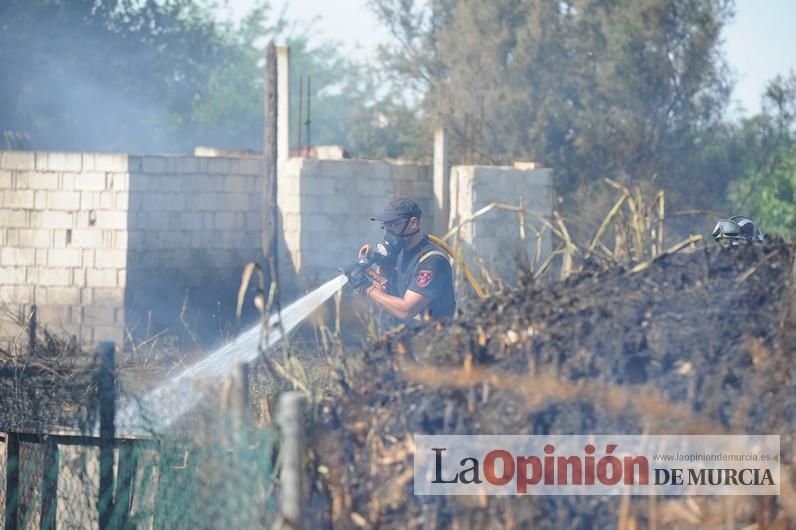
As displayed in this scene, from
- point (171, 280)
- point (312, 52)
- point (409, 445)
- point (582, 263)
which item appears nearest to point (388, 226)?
point (582, 263)

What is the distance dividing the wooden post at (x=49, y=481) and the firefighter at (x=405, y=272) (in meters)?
2.10

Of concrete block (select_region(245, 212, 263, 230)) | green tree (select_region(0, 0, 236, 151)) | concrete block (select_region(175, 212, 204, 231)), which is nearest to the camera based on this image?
concrete block (select_region(175, 212, 204, 231))

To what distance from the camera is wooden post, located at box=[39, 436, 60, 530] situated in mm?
3975

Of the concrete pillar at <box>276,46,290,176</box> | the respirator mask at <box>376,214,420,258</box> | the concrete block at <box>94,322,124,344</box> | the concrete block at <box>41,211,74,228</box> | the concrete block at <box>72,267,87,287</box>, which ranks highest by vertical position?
the concrete pillar at <box>276,46,290,176</box>

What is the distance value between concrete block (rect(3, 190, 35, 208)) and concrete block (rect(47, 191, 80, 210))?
20cm

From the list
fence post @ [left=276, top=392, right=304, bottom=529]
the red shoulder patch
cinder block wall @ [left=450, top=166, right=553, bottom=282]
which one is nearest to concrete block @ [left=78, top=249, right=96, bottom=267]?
cinder block wall @ [left=450, top=166, right=553, bottom=282]

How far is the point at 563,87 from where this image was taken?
21453 mm

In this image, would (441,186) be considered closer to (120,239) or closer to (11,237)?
(120,239)

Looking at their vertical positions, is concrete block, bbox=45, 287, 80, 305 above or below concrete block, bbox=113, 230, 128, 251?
below

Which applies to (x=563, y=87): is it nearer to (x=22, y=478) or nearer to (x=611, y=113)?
(x=611, y=113)

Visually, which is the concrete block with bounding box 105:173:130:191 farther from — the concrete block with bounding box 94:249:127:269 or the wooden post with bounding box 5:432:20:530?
the wooden post with bounding box 5:432:20:530

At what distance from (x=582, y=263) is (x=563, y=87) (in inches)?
725

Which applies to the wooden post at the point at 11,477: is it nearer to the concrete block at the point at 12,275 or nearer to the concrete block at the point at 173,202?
the concrete block at the point at 173,202

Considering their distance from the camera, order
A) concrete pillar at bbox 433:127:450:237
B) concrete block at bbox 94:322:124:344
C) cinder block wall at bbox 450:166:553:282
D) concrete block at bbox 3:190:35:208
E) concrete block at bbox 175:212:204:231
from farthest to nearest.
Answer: concrete pillar at bbox 433:127:450:237 < cinder block wall at bbox 450:166:553:282 < concrete block at bbox 175:212:204:231 < concrete block at bbox 3:190:35:208 < concrete block at bbox 94:322:124:344
